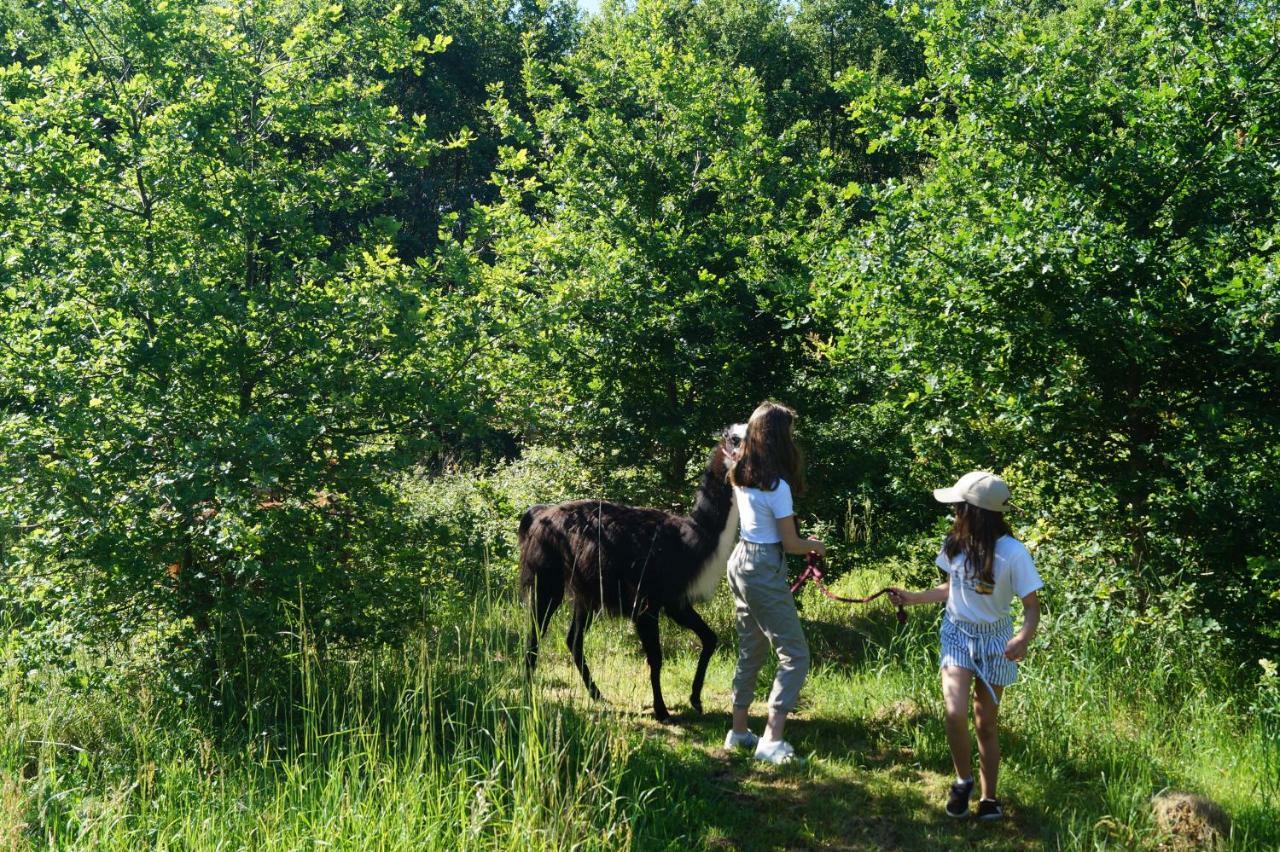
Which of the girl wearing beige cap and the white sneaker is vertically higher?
the girl wearing beige cap

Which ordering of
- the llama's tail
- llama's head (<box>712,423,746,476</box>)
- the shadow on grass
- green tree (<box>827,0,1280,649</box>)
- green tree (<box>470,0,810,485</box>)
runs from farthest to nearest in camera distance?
1. green tree (<box>470,0,810,485</box>)
2. the llama's tail
3. llama's head (<box>712,423,746,476</box>)
4. green tree (<box>827,0,1280,649</box>)
5. the shadow on grass

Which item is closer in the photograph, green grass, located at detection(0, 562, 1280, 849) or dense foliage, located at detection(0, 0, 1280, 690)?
green grass, located at detection(0, 562, 1280, 849)

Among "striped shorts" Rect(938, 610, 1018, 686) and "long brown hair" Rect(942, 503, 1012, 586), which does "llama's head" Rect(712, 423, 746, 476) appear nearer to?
"long brown hair" Rect(942, 503, 1012, 586)

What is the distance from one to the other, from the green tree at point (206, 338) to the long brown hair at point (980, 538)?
3.10 m

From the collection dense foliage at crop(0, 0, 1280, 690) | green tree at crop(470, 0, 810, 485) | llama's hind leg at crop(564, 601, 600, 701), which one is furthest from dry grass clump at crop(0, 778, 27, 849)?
green tree at crop(470, 0, 810, 485)

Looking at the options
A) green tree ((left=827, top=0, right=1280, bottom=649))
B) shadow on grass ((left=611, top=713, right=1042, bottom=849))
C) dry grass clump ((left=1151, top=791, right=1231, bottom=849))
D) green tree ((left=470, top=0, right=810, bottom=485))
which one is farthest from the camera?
green tree ((left=470, top=0, right=810, bottom=485))

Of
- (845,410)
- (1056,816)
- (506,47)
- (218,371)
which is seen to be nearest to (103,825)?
(218,371)

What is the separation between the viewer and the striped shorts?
14.0ft

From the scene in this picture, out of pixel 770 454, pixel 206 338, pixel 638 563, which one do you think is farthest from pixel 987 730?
pixel 206 338

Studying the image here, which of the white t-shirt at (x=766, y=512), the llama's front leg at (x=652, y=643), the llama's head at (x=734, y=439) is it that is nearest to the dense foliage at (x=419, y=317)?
the llama's front leg at (x=652, y=643)

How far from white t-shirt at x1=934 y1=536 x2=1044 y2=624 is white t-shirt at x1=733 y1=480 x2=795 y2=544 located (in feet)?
2.92

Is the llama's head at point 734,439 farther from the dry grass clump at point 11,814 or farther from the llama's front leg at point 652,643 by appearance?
the dry grass clump at point 11,814

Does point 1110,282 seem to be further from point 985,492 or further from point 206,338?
point 206,338

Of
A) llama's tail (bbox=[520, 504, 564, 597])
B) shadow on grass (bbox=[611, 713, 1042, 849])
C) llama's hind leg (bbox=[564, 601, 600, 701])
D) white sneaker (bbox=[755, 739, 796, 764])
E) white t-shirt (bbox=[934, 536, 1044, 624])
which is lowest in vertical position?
shadow on grass (bbox=[611, 713, 1042, 849])
